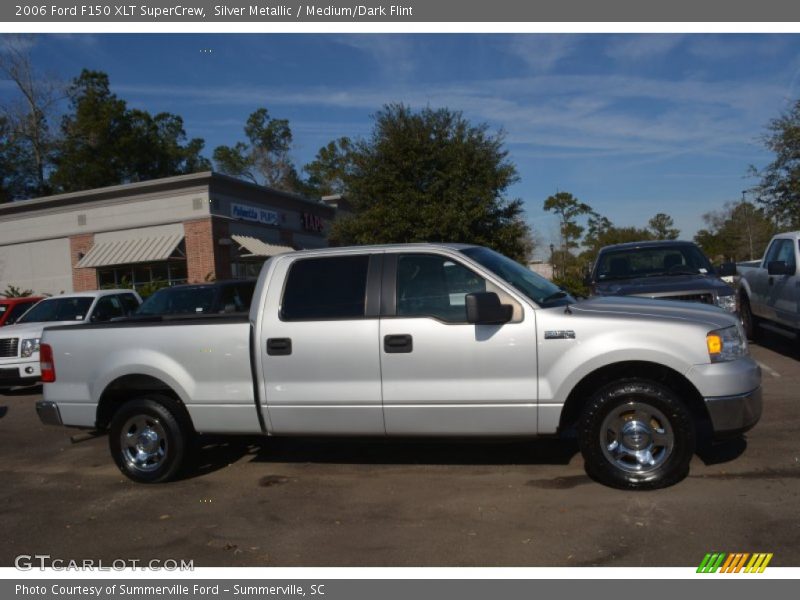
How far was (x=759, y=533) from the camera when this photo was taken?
169 inches

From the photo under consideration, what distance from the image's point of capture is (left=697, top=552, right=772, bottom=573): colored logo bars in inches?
154

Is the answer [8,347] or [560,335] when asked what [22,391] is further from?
[560,335]

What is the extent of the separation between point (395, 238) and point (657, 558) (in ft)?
49.8

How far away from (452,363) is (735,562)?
7.29 feet

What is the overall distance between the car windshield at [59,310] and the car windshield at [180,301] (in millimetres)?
2377

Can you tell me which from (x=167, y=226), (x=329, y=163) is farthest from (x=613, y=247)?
(x=329, y=163)

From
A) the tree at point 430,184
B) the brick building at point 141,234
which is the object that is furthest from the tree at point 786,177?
the brick building at point 141,234

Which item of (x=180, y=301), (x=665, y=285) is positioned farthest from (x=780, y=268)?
(x=180, y=301)

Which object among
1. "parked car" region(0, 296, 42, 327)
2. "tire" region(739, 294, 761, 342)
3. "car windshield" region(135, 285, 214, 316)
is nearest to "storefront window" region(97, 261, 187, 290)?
"parked car" region(0, 296, 42, 327)

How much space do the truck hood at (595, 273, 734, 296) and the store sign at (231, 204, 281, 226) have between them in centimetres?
2026

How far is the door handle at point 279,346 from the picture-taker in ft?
18.2

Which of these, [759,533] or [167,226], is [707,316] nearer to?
[759,533]

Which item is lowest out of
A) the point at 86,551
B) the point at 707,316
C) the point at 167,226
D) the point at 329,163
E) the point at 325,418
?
the point at 86,551

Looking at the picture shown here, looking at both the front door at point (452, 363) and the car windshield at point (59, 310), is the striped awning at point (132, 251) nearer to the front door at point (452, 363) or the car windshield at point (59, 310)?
the car windshield at point (59, 310)
